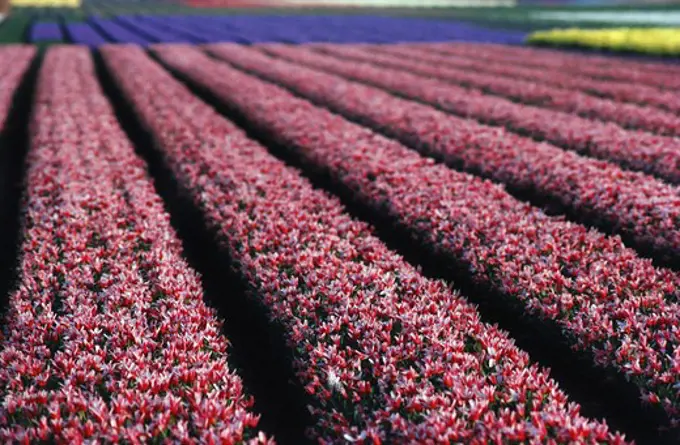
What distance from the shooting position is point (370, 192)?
964cm

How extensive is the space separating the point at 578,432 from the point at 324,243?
4.01 meters

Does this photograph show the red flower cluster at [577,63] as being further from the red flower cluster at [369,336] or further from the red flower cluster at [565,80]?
the red flower cluster at [369,336]

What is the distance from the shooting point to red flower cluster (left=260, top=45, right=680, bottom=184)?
11031 mm

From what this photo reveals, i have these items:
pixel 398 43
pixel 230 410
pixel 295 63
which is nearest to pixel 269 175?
pixel 230 410

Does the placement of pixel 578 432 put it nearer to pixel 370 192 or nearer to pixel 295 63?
pixel 370 192

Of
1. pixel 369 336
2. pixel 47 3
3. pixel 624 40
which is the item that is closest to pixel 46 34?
pixel 624 40

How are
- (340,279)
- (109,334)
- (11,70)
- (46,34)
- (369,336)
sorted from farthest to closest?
(46,34)
(11,70)
(340,279)
(109,334)
(369,336)

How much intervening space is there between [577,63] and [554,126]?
14007 millimetres

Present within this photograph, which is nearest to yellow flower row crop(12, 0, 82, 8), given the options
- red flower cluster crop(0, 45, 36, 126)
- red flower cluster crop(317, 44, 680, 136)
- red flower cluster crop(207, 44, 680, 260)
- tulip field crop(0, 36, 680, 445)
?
red flower cluster crop(0, 45, 36, 126)

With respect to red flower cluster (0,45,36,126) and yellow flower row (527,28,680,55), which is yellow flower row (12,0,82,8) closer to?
red flower cluster (0,45,36,126)

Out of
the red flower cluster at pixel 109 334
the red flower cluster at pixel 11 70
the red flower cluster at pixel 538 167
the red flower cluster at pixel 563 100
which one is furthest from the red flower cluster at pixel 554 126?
the red flower cluster at pixel 11 70

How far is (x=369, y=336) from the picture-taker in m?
5.59

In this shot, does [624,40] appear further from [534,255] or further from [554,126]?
[534,255]

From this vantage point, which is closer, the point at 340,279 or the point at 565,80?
the point at 340,279
